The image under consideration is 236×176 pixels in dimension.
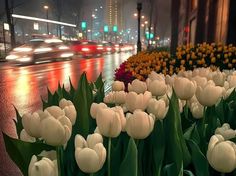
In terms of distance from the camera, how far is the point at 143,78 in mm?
7836

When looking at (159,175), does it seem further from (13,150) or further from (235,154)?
(13,150)

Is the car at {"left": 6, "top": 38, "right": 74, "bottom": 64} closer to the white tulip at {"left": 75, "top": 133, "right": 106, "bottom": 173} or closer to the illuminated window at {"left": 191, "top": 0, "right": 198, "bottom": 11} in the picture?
the illuminated window at {"left": 191, "top": 0, "right": 198, "bottom": 11}

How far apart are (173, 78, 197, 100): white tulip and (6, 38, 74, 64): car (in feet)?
84.5

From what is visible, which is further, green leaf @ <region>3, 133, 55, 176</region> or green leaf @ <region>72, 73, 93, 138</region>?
green leaf @ <region>72, 73, 93, 138</region>

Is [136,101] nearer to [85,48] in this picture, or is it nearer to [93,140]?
[93,140]

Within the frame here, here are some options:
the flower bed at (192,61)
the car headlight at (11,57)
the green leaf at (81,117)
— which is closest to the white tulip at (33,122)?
the green leaf at (81,117)

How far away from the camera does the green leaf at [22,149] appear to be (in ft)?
5.05

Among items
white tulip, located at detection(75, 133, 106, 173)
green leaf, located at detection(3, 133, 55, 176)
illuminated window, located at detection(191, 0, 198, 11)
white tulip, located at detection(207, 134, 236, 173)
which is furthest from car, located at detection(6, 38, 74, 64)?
white tulip, located at detection(207, 134, 236, 173)

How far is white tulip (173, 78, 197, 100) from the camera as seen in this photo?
1959 millimetres

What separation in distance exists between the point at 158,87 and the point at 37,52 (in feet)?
89.0

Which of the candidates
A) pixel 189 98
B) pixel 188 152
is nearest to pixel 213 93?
pixel 189 98

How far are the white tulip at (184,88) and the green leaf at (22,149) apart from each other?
754 millimetres

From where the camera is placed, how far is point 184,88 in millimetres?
1972

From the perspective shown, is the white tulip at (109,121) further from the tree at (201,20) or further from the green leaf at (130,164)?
the tree at (201,20)
